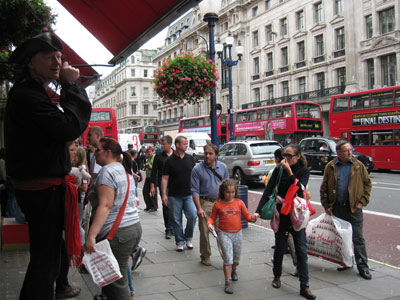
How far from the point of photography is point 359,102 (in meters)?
A: 21.8

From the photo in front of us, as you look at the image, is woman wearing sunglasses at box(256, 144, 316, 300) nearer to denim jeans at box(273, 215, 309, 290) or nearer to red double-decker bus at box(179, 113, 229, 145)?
denim jeans at box(273, 215, 309, 290)

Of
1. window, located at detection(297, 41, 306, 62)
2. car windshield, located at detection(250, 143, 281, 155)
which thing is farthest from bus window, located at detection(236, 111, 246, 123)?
car windshield, located at detection(250, 143, 281, 155)

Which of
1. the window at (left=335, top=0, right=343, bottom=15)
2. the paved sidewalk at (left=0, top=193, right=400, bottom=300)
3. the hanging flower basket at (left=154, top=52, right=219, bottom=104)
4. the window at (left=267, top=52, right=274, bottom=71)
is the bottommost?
the paved sidewalk at (left=0, top=193, right=400, bottom=300)

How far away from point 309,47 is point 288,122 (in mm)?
17557

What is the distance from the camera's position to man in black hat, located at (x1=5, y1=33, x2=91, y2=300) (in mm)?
2334

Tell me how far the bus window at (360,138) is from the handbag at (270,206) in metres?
18.4

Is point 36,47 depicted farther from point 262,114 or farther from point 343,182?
point 262,114

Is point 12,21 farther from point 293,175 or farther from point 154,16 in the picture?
point 293,175

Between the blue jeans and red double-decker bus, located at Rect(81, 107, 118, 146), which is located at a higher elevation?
red double-decker bus, located at Rect(81, 107, 118, 146)

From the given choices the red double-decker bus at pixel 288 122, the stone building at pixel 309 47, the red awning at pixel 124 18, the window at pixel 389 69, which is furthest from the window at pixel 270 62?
the red awning at pixel 124 18

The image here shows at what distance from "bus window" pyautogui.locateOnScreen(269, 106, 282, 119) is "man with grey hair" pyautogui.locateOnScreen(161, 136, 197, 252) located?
20446 mm

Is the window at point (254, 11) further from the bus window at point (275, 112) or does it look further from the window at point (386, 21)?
the bus window at point (275, 112)

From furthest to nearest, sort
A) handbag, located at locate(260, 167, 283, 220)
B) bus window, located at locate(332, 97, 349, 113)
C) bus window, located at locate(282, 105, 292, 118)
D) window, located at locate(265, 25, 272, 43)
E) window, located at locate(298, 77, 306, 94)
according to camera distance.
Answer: window, located at locate(265, 25, 272, 43) < window, located at locate(298, 77, 306, 94) < bus window, located at locate(282, 105, 292, 118) < bus window, located at locate(332, 97, 349, 113) < handbag, located at locate(260, 167, 283, 220)

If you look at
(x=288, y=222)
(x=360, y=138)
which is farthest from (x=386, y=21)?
(x=288, y=222)
